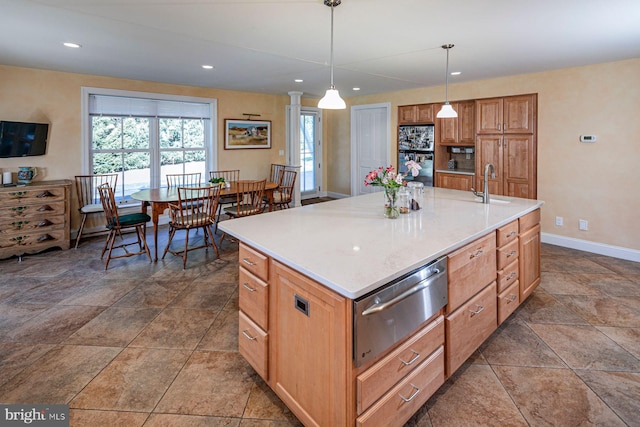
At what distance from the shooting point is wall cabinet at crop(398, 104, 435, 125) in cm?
604

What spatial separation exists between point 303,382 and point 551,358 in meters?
1.73

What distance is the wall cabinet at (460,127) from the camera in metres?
5.57

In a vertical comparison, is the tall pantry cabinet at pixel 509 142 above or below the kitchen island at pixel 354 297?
above

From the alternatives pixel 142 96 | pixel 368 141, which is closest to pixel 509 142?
pixel 368 141

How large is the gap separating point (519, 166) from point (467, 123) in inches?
43.3

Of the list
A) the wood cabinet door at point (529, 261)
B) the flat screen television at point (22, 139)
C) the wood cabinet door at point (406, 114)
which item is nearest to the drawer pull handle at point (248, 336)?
the wood cabinet door at point (529, 261)

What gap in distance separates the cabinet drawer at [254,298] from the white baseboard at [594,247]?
Result: 4.58 meters

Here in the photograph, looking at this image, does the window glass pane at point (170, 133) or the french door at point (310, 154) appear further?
the french door at point (310, 154)

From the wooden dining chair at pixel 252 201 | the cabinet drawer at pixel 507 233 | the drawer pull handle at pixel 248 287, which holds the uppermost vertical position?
the wooden dining chair at pixel 252 201

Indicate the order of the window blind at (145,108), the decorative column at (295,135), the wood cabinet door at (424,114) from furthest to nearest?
the decorative column at (295,135)
the wood cabinet door at (424,114)
the window blind at (145,108)

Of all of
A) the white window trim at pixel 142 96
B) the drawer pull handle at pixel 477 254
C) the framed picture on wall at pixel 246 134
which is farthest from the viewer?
the framed picture on wall at pixel 246 134

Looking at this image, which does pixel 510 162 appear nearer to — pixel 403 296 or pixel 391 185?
pixel 391 185

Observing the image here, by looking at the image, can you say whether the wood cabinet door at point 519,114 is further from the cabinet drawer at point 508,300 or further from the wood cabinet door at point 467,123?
the cabinet drawer at point 508,300

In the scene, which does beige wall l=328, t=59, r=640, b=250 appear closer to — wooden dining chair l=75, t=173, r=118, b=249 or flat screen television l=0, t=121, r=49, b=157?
wooden dining chair l=75, t=173, r=118, b=249
